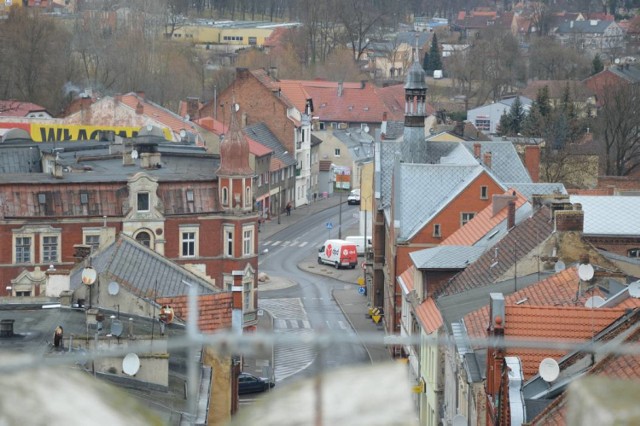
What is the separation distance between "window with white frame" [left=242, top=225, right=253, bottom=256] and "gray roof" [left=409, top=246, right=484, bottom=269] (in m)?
11.0

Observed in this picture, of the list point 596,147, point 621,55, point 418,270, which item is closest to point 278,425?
point 418,270

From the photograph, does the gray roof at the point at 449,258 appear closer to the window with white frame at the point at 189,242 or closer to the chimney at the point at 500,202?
the chimney at the point at 500,202

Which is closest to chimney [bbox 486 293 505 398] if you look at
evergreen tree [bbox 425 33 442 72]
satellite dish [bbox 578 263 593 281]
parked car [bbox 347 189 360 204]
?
satellite dish [bbox 578 263 593 281]

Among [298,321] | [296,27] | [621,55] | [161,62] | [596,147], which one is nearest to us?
[298,321]

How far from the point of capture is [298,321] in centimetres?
5347

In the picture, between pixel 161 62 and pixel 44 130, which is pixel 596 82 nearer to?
pixel 161 62

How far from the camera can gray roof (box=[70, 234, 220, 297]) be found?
3205 centimetres

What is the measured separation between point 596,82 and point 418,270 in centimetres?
8989

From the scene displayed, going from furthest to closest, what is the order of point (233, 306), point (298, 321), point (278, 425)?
1. point (298, 321)
2. point (233, 306)
3. point (278, 425)

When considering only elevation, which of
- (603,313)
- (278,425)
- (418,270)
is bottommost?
(418,270)

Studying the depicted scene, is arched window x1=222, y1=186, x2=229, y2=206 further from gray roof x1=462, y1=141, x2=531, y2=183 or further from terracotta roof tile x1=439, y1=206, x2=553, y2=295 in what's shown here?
terracotta roof tile x1=439, y1=206, x2=553, y2=295

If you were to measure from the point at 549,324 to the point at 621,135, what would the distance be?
57.2m

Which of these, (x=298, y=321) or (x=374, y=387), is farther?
(x=298, y=321)

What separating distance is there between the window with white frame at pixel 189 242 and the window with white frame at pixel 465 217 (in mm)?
8510
